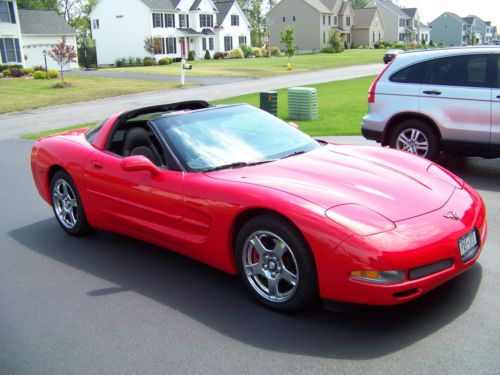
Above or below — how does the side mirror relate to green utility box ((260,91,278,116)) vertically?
above

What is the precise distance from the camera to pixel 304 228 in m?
3.70

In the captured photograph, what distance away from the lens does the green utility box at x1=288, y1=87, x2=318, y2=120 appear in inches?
565

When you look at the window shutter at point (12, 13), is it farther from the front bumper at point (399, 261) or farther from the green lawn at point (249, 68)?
the front bumper at point (399, 261)

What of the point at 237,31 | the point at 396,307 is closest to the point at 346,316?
the point at 396,307

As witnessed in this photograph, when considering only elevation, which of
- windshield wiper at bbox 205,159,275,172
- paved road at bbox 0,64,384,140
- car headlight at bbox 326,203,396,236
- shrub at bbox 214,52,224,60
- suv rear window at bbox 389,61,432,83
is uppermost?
shrub at bbox 214,52,224,60

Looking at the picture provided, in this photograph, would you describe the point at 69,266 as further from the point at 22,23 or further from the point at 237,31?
the point at 237,31

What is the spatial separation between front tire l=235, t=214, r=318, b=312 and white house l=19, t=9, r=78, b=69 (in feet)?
161

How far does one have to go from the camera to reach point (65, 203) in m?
6.07

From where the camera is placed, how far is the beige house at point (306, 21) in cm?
8538

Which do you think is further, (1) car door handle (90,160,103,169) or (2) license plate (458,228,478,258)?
(1) car door handle (90,160,103,169)

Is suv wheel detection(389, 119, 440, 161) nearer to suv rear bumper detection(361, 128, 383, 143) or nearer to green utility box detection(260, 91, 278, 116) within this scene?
suv rear bumper detection(361, 128, 383, 143)

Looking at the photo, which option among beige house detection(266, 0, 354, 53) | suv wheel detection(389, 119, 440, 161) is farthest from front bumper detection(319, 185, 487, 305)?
beige house detection(266, 0, 354, 53)

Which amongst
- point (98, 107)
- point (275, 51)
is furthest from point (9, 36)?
point (275, 51)

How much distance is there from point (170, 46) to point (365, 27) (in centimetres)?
4536
